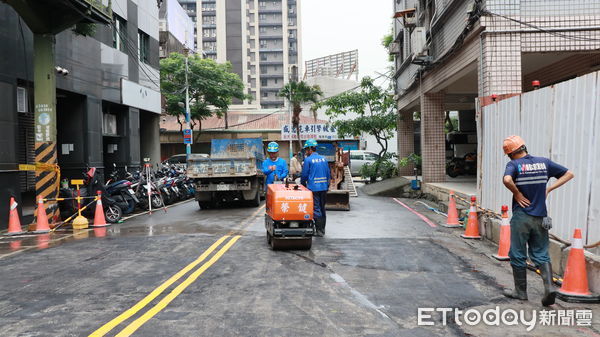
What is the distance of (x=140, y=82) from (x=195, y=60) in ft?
64.3

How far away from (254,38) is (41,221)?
76584mm

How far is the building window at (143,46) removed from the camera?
22344mm

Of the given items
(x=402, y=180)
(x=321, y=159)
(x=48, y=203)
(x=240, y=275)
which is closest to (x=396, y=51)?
(x=402, y=180)

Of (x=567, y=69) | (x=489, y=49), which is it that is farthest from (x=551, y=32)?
(x=567, y=69)

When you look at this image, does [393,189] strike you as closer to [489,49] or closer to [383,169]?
[383,169]

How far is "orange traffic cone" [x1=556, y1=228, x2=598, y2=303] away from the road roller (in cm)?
375

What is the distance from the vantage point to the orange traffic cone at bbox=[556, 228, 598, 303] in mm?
5297

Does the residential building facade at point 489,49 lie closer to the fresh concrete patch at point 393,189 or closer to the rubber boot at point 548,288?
the fresh concrete patch at point 393,189

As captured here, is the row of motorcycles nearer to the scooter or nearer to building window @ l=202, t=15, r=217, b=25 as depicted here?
the scooter

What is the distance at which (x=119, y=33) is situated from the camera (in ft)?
65.0

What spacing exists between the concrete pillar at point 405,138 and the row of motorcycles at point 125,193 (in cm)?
1102

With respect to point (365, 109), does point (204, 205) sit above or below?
below

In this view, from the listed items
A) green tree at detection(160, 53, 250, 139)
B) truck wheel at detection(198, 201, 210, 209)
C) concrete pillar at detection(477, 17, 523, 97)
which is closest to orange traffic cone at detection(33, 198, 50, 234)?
truck wheel at detection(198, 201, 210, 209)

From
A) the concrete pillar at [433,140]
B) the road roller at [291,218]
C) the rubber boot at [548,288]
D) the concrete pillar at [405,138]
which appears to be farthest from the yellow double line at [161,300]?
the concrete pillar at [405,138]
